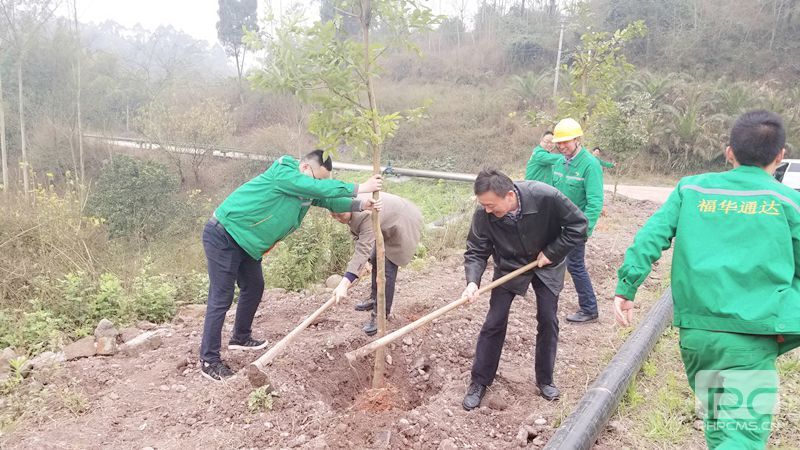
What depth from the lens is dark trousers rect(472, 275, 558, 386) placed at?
10.3ft

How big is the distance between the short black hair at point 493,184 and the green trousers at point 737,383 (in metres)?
1.09

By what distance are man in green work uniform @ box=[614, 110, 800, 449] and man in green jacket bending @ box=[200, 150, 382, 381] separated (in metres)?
1.88

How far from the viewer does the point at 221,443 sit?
2879mm

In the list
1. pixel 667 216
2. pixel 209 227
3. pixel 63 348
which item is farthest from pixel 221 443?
pixel 667 216

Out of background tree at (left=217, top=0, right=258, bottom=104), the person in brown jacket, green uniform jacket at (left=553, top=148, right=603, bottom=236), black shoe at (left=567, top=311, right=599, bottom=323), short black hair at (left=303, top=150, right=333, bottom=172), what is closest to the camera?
short black hair at (left=303, top=150, right=333, bottom=172)

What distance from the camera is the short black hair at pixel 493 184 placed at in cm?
275

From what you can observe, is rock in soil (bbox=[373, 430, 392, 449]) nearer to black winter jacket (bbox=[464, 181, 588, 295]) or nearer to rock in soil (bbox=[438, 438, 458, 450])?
rock in soil (bbox=[438, 438, 458, 450])

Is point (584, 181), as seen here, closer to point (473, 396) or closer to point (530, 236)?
point (530, 236)

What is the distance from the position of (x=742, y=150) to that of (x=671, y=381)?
6.09 ft

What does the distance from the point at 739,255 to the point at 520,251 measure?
4.15 feet

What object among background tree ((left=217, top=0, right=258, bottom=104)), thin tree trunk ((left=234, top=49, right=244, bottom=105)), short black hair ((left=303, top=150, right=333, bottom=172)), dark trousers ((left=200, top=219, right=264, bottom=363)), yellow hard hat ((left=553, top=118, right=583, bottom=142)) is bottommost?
dark trousers ((left=200, top=219, right=264, bottom=363))

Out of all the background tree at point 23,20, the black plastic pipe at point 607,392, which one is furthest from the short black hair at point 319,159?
the background tree at point 23,20

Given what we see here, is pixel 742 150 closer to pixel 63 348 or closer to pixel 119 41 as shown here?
pixel 63 348

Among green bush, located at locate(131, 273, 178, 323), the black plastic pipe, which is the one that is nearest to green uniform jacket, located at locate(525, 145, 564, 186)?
the black plastic pipe
